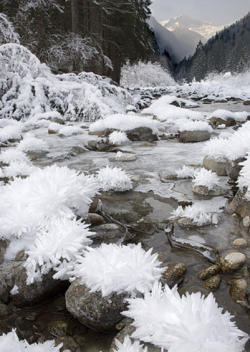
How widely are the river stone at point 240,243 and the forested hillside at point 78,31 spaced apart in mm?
12549

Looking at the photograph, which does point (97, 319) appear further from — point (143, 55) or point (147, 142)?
point (143, 55)

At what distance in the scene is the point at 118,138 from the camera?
21.8ft

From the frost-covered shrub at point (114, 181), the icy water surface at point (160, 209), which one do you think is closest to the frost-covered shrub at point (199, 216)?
the icy water surface at point (160, 209)

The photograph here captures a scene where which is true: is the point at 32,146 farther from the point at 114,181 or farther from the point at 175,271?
the point at 175,271

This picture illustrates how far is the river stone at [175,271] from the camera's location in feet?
6.28

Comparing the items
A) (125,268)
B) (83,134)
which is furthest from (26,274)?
(83,134)

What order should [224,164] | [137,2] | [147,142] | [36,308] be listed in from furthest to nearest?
[137,2] → [147,142] → [224,164] → [36,308]

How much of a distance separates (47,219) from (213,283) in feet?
4.54

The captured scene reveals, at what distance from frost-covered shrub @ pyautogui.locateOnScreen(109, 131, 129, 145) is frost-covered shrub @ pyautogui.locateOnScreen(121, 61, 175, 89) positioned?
121 feet

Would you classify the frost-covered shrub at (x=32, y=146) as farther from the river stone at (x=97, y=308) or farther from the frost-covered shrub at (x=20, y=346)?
the frost-covered shrub at (x=20, y=346)

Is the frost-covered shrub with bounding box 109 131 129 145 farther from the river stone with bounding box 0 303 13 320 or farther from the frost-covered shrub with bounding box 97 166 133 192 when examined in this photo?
the river stone with bounding box 0 303 13 320

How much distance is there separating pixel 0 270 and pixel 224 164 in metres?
3.23

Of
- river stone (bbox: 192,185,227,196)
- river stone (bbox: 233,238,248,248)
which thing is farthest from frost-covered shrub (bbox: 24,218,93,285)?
river stone (bbox: 192,185,227,196)

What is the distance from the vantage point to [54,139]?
7352mm
